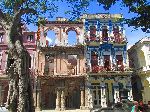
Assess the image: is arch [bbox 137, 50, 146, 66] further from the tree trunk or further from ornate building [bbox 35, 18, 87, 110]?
the tree trunk

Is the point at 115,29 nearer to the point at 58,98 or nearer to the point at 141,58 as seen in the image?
the point at 141,58

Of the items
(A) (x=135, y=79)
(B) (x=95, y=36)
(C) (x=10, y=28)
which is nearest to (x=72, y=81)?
(B) (x=95, y=36)

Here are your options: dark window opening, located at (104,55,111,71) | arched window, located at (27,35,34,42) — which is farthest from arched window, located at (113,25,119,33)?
arched window, located at (27,35,34,42)

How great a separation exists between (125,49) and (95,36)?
429 centimetres

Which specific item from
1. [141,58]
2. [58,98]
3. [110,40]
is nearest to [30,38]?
[58,98]

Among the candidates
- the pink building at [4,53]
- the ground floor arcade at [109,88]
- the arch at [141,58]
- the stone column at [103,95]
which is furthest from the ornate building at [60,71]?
the arch at [141,58]

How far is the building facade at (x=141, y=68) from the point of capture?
3253 cm

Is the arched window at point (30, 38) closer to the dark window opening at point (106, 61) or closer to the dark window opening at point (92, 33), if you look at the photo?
the dark window opening at point (92, 33)

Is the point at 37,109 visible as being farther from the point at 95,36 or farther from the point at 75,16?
the point at 75,16

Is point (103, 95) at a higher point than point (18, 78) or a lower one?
lower

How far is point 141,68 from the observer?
32969 mm

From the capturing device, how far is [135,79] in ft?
116

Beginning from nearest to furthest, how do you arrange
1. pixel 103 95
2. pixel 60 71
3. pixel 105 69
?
1. pixel 103 95
2. pixel 105 69
3. pixel 60 71

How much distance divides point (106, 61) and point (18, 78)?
20.3 m
